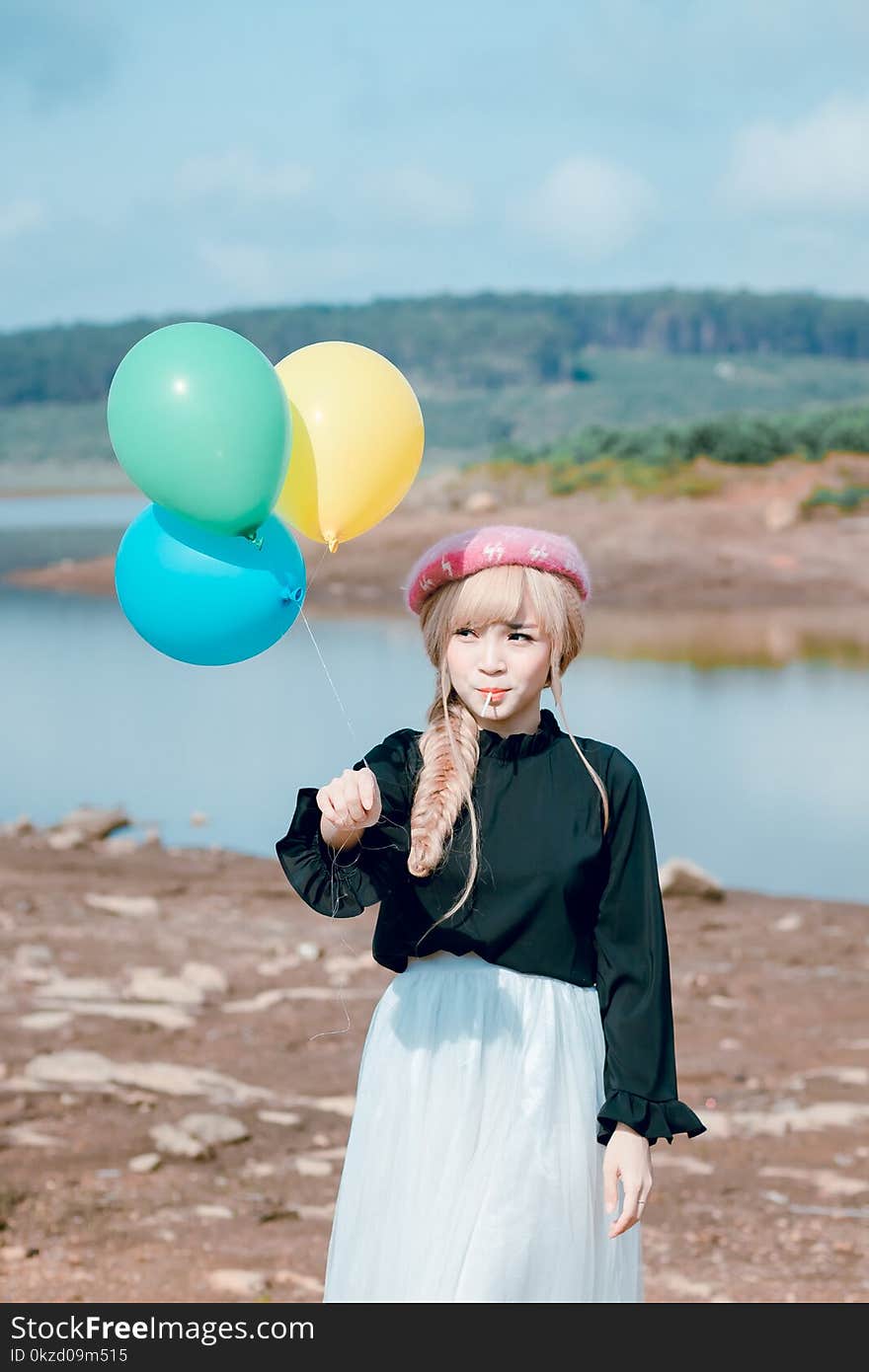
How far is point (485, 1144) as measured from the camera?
313cm

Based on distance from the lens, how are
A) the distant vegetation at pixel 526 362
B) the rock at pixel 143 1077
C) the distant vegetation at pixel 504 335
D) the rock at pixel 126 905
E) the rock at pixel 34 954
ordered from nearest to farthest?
the rock at pixel 143 1077 < the rock at pixel 34 954 < the rock at pixel 126 905 < the distant vegetation at pixel 526 362 < the distant vegetation at pixel 504 335

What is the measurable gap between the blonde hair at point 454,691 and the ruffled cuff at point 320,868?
0.33 ft

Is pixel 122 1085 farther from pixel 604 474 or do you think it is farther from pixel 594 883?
pixel 604 474

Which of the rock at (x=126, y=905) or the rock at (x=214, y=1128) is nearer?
the rock at (x=214, y=1128)

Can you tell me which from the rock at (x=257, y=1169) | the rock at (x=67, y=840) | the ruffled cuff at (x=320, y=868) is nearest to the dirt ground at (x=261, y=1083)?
the rock at (x=257, y=1169)

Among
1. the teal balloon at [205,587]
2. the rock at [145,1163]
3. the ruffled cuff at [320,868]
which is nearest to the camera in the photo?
the ruffled cuff at [320,868]

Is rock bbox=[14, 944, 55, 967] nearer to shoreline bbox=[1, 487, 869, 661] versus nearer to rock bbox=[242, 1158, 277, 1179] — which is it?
rock bbox=[242, 1158, 277, 1179]

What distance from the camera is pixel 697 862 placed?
10.2 metres

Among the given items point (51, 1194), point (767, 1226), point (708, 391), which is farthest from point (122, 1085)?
point (708, 391)

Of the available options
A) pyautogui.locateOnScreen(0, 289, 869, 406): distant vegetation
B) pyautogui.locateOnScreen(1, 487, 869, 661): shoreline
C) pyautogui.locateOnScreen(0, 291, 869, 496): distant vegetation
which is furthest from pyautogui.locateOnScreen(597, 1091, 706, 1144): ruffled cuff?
pyautogui.locateOnScreen(0, 289, 869, 406): distant vegetation

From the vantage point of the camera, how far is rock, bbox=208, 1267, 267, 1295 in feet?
16.0

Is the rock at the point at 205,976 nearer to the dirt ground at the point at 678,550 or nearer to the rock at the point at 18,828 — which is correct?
the rock at the point at 18,828

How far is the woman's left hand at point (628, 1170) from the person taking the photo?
119 inches

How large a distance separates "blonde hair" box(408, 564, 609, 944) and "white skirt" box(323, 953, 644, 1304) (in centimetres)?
19
